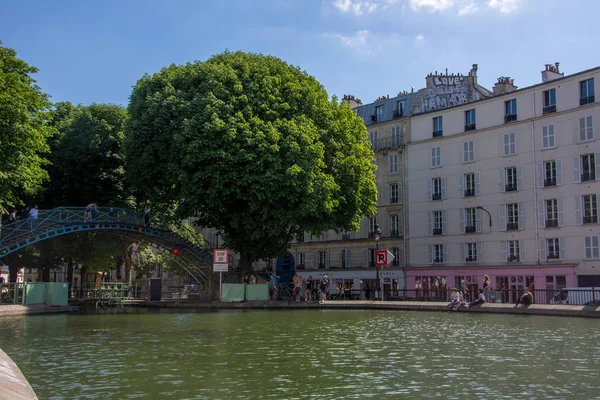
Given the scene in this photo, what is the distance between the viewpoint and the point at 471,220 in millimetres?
54969

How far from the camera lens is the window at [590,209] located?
46.6m

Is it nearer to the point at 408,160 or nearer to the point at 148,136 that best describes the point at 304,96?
the point at 148,136

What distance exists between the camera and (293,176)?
126 feet

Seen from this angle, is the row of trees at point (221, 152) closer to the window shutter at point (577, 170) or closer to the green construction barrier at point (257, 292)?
the green construction barrier at point (257, 292)

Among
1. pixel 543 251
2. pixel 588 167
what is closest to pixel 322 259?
pixel 543 251

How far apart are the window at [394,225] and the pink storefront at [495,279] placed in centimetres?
385

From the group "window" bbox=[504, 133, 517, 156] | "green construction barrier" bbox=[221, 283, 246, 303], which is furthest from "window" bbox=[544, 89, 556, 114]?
"green construction barrier" bbox=[221, 283, 246, 303]

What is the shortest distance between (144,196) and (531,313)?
2878cm

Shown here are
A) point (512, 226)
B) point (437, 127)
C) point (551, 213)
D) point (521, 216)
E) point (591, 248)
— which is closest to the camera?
point (591, 248)

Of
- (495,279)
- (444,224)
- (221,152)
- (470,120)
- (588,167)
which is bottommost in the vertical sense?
(495,279)

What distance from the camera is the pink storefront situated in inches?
1860

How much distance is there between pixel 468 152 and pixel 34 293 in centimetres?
3506

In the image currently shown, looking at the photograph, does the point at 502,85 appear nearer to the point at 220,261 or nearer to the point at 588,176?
the point at 588,176

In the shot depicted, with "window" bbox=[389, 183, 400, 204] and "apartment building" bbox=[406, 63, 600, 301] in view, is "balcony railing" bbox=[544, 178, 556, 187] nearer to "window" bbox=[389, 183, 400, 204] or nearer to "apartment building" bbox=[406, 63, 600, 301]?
"apartment building" bbox=[406, 63, 600, 301]
